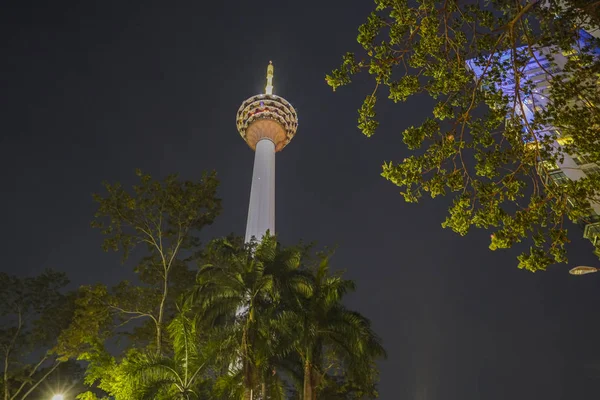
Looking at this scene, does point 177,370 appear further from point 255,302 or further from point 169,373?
point 255,302

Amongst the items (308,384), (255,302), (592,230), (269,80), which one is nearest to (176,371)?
(255,302)

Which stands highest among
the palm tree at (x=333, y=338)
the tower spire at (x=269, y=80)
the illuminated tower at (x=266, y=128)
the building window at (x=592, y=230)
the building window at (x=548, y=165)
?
the tower spire at (x=269, y=80)

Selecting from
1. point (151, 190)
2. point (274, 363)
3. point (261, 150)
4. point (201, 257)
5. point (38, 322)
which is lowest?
point (274, 363)

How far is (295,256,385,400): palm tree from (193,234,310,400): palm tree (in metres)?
0.59

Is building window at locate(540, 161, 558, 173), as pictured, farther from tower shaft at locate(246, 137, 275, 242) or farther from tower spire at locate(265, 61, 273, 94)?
tower spire at locate(265, 61, 273, 94)

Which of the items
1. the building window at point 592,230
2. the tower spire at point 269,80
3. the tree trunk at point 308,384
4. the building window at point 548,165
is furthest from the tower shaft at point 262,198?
the building window at point 548,165

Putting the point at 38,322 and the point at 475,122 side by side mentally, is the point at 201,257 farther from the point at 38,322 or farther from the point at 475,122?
the point at 475,122

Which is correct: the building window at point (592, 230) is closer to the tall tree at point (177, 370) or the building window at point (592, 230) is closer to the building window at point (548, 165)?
the building window at point (548, 165)

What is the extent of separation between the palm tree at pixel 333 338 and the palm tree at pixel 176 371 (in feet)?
11.1

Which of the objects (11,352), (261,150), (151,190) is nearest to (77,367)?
(11,352)

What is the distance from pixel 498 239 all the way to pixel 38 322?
2501cm

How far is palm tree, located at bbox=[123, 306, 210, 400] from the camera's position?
50.1 ft

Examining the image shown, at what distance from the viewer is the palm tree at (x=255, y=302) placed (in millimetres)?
15438

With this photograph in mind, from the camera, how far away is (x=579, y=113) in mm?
8320
